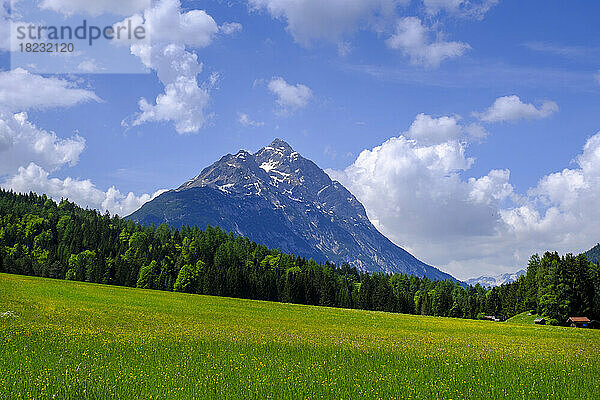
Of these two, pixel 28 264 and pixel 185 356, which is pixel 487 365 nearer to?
pixel 185 356

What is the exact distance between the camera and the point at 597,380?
1700 cm

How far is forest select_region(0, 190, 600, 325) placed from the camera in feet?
340

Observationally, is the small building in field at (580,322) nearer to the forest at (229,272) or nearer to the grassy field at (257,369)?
the forest at (229,272)

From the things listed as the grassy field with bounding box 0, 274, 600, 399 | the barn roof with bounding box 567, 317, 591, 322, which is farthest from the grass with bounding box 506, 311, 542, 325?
the grassy field with bounding box 0, 274, 600, 399

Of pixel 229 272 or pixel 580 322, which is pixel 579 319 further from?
pixel 229 272

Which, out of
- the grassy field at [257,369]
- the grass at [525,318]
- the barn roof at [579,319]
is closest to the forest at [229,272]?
the grass at [525,318]

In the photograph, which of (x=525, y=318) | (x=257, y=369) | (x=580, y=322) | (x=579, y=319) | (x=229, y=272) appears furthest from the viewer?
(x=229, y=272)

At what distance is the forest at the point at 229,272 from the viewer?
10353 centimetres

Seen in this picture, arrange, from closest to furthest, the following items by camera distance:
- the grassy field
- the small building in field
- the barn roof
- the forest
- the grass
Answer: the grassy field, the small building in field, the barn roof, the forest, the grass

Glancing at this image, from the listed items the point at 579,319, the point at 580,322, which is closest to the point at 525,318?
the point at 579,319

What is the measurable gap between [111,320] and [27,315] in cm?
610

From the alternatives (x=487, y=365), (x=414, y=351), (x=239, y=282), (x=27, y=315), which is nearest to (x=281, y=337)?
(x=414, y=351)

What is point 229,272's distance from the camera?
431ft

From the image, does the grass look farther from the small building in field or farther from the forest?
the small building in field
